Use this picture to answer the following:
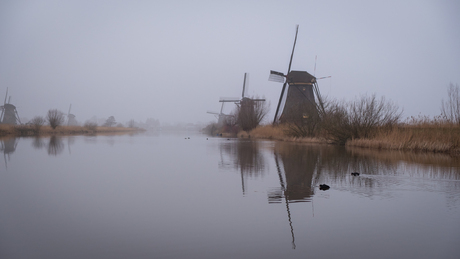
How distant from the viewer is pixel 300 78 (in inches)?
1196

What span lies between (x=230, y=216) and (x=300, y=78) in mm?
27981

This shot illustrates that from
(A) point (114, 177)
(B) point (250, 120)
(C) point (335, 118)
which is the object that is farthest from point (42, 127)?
(A) point (114, 177)

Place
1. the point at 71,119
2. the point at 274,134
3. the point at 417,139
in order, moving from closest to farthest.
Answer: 1. the point at 417,139
2. the point at 274,134
3. the point at 71,119

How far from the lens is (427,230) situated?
3.27 metres

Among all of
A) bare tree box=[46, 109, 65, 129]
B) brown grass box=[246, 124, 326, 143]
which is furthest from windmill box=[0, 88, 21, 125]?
brown grass box=[246, 124, 326, 143]

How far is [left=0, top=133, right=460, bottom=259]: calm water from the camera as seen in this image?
9.11 ft

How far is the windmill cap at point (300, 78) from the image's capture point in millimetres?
30234

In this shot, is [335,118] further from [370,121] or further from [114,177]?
[114,177]

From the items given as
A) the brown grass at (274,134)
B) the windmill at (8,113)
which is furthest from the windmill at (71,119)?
the brown grass at (274,134)

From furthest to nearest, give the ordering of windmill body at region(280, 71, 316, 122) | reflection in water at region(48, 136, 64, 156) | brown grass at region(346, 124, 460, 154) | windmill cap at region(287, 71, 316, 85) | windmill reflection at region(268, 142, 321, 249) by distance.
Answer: windmill cap at region(287, 71, 316, 85) → windmill body at region(280, 71, 316, 122) → brown grass at region(346, 124, 460, 154) → reflection in water at region(48, 136, 64, 156) → windmill reflection at region(268, 142, 321, 249)

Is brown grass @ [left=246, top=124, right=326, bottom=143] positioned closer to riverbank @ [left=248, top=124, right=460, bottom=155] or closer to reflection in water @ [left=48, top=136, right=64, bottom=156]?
riverbank @ [left=248, top=124, right=460, bottom=155]

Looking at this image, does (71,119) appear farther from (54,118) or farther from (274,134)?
(274,134)

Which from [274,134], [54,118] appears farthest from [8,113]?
[274,134]

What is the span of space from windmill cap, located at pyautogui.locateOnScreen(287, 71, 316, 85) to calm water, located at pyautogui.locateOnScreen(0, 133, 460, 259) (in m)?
24.2
